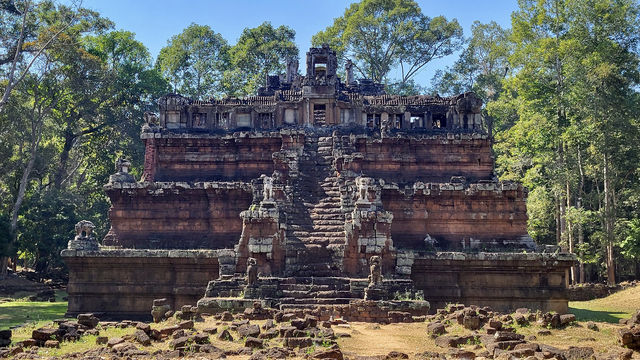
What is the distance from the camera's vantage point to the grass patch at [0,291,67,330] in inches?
753

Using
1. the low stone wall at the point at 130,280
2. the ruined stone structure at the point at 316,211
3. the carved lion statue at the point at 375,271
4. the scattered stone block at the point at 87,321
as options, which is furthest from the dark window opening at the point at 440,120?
the scattered stone block at the point at 87,321

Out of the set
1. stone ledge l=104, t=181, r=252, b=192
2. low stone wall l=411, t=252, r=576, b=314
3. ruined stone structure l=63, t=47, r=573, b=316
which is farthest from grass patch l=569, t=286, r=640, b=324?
stone ledge l=104, t=181, r=252, b=192

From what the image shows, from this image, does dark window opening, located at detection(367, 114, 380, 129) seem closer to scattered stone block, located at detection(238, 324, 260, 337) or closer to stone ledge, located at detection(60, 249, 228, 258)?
stone ledge, located at detection(60, 249, 228, 258)

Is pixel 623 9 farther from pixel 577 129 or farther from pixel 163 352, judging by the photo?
pixel 163 352

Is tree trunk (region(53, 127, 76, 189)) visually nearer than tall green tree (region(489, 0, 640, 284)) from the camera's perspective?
No

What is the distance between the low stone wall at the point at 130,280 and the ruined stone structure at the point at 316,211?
4cm

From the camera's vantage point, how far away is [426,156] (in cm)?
2425

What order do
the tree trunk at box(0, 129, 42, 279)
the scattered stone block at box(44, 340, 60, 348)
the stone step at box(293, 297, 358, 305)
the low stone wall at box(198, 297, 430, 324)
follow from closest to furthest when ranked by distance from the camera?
the scattered stone block at box(44, 340, 60, 348) < the low stone wall at box(198, 297, 430, 324) < the stone step at box(293, 297, 358, 305) < the tree trunk at box(0, 129, 42, 279)

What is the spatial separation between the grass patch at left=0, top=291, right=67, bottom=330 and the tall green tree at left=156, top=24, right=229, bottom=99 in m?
23.8

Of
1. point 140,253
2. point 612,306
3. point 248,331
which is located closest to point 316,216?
point 140,253

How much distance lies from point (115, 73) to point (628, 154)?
2961 centimetres

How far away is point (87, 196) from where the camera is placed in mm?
40719

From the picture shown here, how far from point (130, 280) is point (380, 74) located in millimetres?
32865

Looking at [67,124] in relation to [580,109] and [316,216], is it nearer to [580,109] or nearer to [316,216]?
[316,216]
